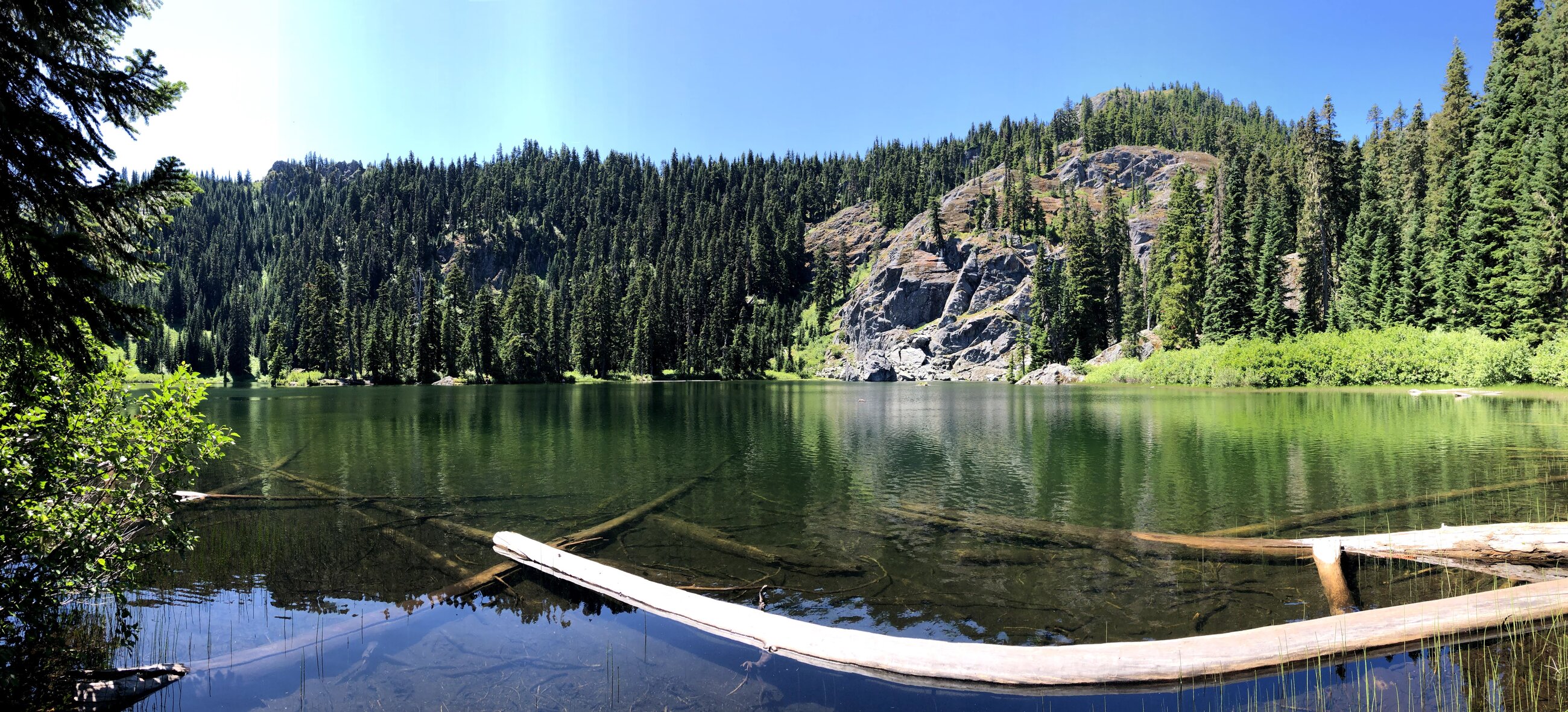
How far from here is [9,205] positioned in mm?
6008

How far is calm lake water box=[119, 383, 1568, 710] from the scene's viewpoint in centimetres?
857

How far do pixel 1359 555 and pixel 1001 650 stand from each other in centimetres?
958

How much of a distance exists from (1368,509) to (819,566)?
15327 millimetres

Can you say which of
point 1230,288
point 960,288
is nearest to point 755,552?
point 1230,288

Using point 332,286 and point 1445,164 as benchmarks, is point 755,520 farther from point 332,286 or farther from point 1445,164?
point 332,286

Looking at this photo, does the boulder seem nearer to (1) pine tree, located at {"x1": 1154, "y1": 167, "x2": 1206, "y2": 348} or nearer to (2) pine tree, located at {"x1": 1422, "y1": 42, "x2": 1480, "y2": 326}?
(1) pine tree, located at {"x1": 1154, "y1": 167, "x2": 1206, "y2": 348}

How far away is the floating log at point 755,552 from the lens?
45.8 ft

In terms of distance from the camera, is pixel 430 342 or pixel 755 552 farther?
pixel 430 342

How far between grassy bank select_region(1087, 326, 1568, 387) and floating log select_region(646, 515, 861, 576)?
65.6m

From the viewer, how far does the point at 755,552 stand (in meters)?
15.1

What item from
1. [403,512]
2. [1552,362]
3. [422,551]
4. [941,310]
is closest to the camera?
[422,551]

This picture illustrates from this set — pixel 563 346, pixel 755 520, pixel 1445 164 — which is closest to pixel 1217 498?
pixel 755 520

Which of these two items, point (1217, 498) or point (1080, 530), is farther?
point (1217, 498)

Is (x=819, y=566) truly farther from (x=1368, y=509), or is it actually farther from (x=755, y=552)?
(x=1368, y=509)
